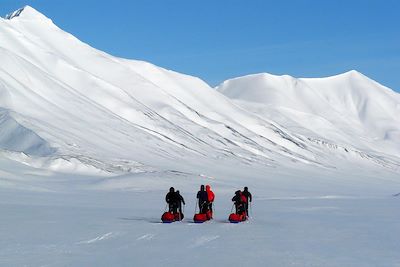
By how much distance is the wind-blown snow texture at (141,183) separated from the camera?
19.6 m

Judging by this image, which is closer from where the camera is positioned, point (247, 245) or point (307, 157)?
point (247, 245)

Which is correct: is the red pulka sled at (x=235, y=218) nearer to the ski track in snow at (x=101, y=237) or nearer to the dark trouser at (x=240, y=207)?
the dark trouser at (x=240, y=207)

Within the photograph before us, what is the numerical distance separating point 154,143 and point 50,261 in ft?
419

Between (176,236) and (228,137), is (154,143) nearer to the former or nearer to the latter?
(228,137)

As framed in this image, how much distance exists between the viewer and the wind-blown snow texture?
1962cm

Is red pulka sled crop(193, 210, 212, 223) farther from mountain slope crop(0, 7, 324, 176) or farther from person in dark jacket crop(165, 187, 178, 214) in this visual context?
mountain slope crop(0, 7, 324, 176)

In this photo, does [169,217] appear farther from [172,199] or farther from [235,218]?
[235,218]

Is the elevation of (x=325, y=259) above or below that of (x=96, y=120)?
below

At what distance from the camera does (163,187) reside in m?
75.0

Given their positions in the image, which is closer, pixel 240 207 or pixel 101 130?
pixel 240 207

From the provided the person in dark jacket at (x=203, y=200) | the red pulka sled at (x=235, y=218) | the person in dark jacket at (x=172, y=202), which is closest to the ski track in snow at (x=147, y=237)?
the person in dark jacket at (x=172, y=202)

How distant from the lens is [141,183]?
7600 cm

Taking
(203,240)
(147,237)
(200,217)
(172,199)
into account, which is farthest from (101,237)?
(172,199)

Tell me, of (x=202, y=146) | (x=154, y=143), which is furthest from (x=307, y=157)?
(x=154, y=143)
